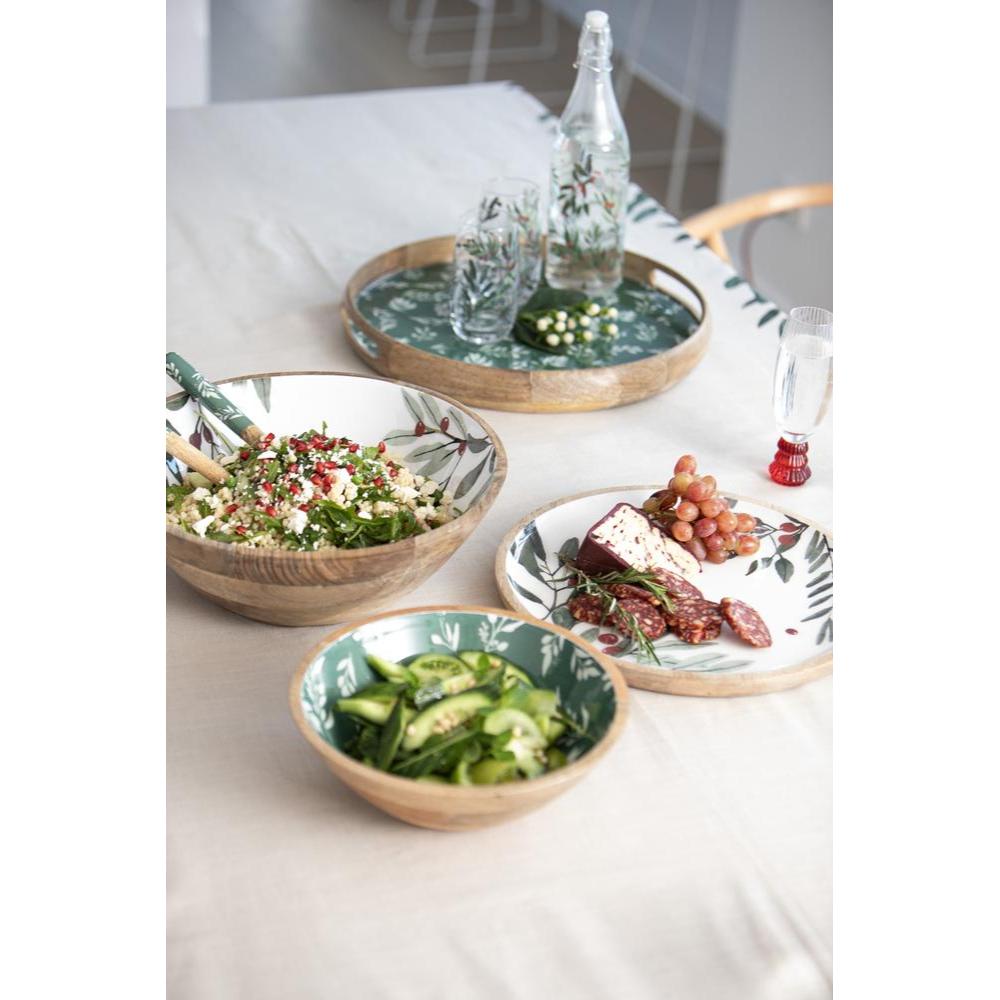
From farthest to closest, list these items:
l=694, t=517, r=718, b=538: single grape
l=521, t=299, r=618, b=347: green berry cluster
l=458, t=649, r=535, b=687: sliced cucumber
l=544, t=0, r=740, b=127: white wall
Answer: l=544, t=0, r=740, b=127: white wall < l=521, t=299, r=618, b=347: green berry cluster < l=694, t=517, r=718, b=538: single grape < l=458, t=649, r=535, b=687: sliced cucumber

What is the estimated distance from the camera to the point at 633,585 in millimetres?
1077

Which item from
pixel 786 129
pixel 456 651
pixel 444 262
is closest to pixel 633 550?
pixel 456 651

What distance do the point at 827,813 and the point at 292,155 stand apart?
155cm

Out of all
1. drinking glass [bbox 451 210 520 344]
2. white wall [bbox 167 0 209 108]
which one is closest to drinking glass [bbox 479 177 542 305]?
drinking glass [bbox 451 210 520 344]

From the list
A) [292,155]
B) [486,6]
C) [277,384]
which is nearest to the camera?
[277,384]

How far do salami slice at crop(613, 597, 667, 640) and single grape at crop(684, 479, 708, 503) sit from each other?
0.45 feet

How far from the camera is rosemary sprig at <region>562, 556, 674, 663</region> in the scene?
102cm

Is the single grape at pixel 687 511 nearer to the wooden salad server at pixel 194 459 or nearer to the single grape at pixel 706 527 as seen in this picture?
the single grape at pixel 706 527

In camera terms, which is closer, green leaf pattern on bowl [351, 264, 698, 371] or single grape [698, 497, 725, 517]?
single grape [698, 497, 725, 517]

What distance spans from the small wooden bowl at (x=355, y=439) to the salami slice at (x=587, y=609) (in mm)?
115

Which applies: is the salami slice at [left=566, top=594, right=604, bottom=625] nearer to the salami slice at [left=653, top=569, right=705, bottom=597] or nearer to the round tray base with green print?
the salami slice at [left=653, top=569, right=705, bottom=597]
